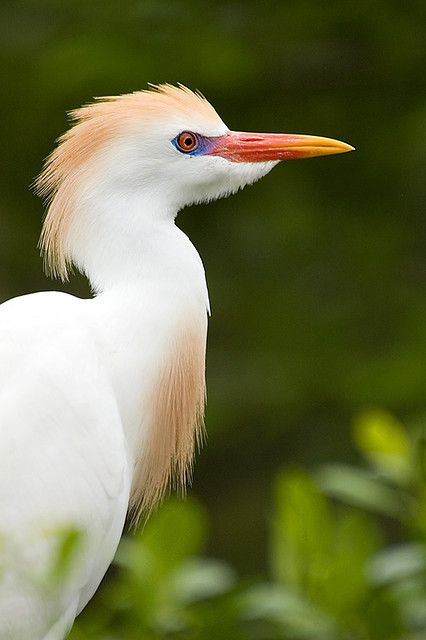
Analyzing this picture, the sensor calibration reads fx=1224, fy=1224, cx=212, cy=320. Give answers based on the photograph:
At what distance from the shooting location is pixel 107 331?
7.66 ft

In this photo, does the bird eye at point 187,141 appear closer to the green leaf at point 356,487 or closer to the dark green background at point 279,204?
the green leaf at point 356,487

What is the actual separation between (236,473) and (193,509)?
3.21m

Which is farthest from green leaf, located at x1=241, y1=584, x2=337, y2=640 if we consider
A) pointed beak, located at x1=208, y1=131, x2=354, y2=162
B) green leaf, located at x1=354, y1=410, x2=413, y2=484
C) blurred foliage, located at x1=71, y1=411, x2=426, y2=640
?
pointed beak, located at x1=208, y1=131, x2=354, y2=162

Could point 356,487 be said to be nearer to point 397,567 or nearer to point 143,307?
point 397,567

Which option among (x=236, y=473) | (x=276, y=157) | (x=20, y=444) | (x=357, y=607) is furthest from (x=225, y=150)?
(x=236, y=473)

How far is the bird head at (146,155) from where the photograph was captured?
236 centimetres

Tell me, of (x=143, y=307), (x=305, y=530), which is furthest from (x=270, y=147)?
(x=305, y=530)

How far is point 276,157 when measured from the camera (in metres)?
2.46

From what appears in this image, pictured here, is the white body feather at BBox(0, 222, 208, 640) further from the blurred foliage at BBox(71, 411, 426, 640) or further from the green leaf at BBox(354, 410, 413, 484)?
the green leaf at BBox(354, 410, 413, 484)

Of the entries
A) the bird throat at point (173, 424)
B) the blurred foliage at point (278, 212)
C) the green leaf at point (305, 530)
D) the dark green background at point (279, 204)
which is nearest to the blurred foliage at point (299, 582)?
the green leaf at point (305, 530)

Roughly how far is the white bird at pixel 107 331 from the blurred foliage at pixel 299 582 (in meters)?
0.30

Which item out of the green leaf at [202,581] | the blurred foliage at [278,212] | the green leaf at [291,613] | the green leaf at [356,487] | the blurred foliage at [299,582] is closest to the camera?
the blurred foliage at [299,582]

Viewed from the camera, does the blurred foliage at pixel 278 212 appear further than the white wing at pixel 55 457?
Yes

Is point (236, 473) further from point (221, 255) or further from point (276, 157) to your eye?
point (276, 157)
